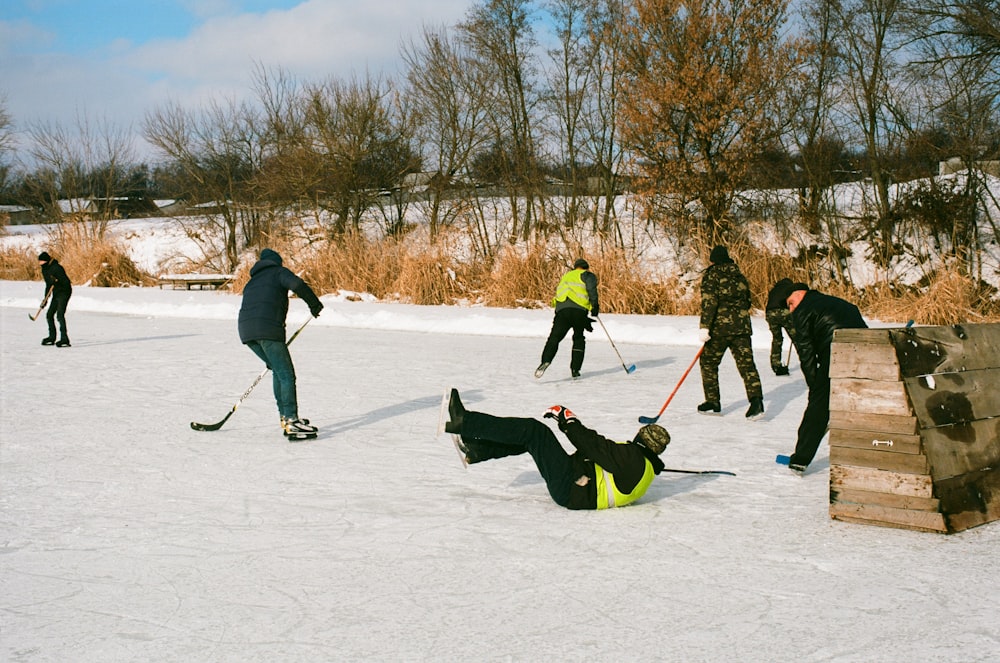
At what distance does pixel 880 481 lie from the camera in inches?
174

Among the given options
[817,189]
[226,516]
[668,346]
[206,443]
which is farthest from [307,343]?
[817,189]

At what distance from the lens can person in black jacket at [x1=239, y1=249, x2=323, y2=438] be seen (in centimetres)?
684

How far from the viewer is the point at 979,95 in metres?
18.3

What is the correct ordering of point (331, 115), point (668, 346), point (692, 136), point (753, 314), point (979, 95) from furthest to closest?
point (331, 115) < point (692, 136) < point (979, 95) < point (753, 314) < point (668, 346)

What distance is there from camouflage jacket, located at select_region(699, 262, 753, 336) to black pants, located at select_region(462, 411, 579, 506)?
335cm

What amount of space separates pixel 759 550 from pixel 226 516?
9.53 feet

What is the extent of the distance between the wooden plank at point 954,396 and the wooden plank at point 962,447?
4 cm

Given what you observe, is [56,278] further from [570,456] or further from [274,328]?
[570,456]

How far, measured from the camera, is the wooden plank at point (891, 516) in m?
4.28

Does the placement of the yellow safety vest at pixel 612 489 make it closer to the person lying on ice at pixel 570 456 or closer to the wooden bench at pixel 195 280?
the person lying on ice at pixel 570 456

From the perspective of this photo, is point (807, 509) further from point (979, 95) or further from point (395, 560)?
point (979, 95)

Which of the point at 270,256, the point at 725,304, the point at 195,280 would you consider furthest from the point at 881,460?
the point at 195,280

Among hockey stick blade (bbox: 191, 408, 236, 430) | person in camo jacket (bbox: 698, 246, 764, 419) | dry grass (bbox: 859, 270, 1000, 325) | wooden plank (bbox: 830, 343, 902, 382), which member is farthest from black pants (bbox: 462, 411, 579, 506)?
dry grass (bbox: 859, 270, 1000, 325)

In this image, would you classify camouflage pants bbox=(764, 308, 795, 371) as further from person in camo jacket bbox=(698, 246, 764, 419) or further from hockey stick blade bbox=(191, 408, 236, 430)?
hockey stick blade bbox=(191, 408, 236, 430)
